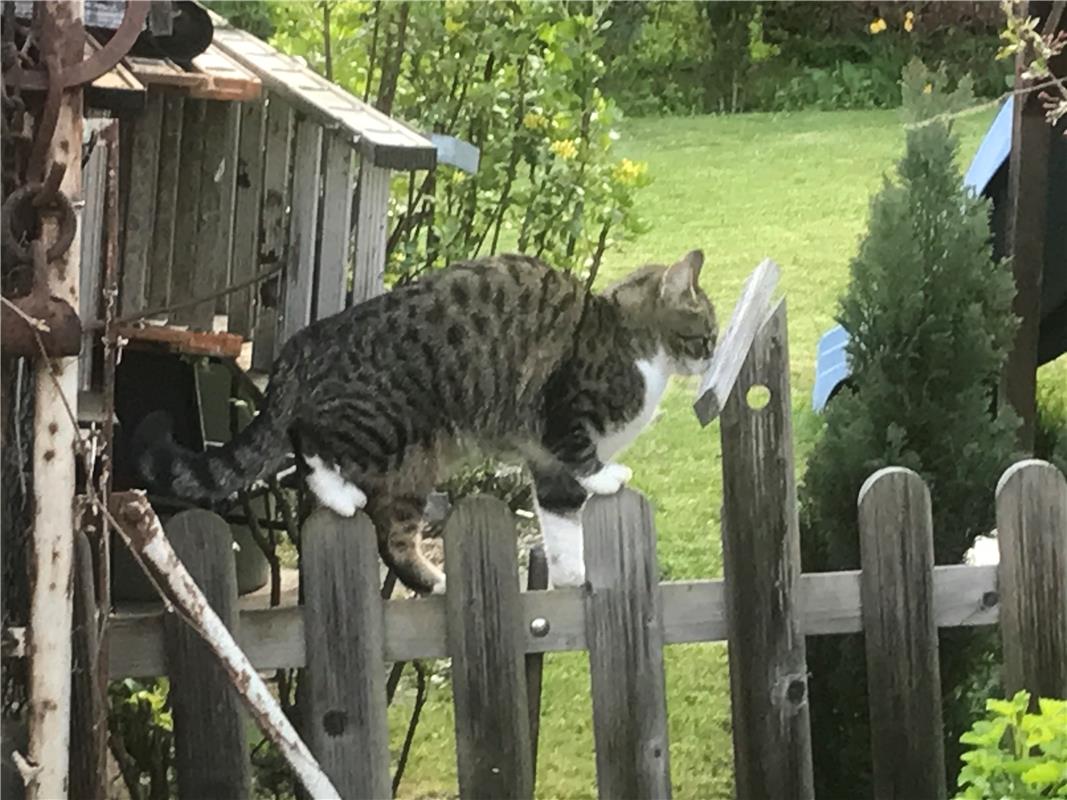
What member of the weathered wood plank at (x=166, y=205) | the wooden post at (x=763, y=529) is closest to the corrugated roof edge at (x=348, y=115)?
the weathered wood plank at (x=166, y=205)

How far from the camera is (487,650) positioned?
4.01 ft

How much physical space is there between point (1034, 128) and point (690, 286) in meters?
0.45

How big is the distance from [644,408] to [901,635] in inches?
14.3

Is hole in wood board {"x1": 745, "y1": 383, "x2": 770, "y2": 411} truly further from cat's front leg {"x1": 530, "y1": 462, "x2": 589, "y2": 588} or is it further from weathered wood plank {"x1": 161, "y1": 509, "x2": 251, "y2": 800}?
weathered wood plank {"x1": 161, "y1": 509, "x2": 251, "y2": 800}

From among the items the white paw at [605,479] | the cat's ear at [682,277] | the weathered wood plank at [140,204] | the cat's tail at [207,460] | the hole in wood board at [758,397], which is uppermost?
the weathered wood plank at [140,204]

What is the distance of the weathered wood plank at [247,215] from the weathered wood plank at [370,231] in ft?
0.35

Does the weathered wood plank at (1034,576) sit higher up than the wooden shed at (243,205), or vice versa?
the wooden shed at (243,205)

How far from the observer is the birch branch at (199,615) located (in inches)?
38.0

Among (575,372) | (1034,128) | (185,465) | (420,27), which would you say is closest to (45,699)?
(185,465)

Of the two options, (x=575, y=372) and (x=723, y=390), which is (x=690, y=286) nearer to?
(x=575, y=372)

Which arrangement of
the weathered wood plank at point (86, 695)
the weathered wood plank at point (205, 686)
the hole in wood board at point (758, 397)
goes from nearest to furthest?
the weathered wood plank at point (86, 695), the weathered wood plank at point (205, 686), the hole in wood board at point (758, 397)

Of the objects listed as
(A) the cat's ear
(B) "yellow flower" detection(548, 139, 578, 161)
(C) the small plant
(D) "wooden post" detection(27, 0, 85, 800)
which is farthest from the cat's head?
(D) "wooden post" detection(27, 0, 85, 800)

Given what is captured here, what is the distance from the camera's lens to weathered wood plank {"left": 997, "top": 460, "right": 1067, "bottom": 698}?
129cm

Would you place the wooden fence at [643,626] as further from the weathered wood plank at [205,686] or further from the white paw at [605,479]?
the white paw at [605,479]
